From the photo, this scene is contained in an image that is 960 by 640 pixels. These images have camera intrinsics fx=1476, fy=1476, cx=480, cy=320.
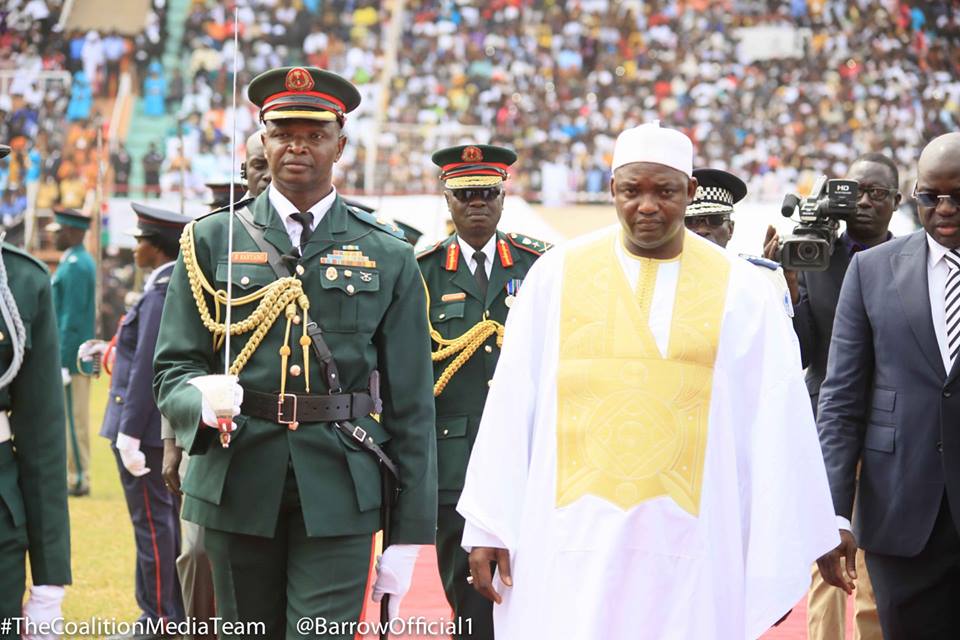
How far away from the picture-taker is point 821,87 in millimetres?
32250

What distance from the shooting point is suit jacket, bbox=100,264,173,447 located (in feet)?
24.6

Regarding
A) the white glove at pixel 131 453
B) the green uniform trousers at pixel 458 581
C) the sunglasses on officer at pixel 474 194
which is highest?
the sunglasses on officer at pixel 474 194

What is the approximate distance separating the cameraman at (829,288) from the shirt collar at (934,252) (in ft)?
3.88

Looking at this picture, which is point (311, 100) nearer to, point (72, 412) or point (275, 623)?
point (275, 623)

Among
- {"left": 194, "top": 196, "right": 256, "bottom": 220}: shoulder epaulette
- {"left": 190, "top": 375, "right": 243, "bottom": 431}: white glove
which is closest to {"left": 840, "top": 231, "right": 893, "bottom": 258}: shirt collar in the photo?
{"left": 194, "top": 196, "right": 256, "bottom": 220}: shoulder epaulette

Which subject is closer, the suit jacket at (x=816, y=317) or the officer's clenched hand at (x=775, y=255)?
the officer's clenched hand at (x=775, y=255)

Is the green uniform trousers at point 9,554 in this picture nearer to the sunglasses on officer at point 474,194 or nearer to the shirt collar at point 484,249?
the shirt collar at point 484,249

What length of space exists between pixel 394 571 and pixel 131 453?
10.5ft

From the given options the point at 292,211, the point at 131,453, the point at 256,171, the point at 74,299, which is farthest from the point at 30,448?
the point at 74,299

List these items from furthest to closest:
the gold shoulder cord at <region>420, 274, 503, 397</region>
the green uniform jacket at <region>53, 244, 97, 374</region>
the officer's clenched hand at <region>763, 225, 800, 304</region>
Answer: the green uniform jacket at <region>53, 244, 97, 374</region> < the gold shoulder cord at <region>420, 274, 503, 397</region> < the officer's clenched hand at <region>763, 225, 800, 304</region>

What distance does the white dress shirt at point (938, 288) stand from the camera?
487cm

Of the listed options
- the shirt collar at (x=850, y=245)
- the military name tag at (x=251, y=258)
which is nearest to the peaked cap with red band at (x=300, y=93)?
the military name tag at (x=251, y=258)

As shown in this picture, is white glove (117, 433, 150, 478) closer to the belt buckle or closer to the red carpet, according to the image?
the red carpet

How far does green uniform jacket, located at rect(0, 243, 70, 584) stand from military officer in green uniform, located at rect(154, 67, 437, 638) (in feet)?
1.42
